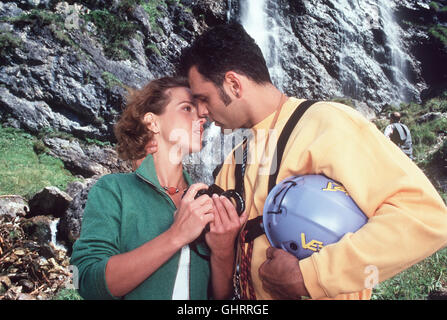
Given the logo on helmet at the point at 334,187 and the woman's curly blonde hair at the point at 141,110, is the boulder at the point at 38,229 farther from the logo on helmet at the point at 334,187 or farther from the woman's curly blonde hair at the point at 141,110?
the logo on helmet at the point at 334,187

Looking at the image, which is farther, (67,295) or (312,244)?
(67,295)

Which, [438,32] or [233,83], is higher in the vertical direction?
[438,32]

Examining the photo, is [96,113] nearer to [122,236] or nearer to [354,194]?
[122,236]

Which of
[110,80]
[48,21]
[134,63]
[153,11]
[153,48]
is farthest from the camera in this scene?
[153,11]

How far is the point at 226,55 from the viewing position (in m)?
1.36

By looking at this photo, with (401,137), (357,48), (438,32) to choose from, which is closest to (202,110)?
(401,137)

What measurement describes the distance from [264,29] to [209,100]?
1379 cm

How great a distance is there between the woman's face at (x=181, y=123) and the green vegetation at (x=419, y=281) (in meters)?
2.13

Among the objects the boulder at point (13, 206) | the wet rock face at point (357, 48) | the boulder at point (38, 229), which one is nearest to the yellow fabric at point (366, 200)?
the boulder at point (38, 229)

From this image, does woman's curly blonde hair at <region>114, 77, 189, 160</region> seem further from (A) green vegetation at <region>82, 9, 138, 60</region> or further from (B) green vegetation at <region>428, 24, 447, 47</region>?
(B) green vegetation at <region>428, 24, 447, 47</region>

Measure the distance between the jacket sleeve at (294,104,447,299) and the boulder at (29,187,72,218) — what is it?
4581 millimetres

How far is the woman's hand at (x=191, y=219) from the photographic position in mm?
1077

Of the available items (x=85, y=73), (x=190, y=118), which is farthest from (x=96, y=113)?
(x=190, y=118)

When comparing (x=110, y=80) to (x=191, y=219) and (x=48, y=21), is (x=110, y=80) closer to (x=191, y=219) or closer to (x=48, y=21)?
(x=48, y=21)
